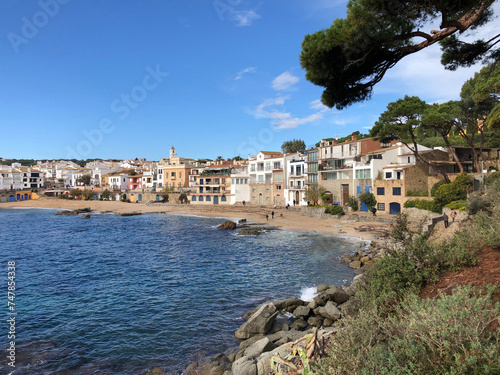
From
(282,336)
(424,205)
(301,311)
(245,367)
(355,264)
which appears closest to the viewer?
(245,367)

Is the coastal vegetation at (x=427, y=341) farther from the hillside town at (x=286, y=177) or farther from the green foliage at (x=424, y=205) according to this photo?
the hillside town at (x=286, y=177)

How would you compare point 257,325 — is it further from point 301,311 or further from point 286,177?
point 286,177

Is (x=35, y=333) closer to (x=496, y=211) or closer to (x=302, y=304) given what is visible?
(x=302, y=304)

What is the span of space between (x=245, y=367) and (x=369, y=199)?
41.1 meters

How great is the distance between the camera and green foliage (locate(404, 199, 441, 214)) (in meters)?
36.7

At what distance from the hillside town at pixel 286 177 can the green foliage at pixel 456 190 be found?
10.0 ft

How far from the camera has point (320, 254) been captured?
28.5 metres

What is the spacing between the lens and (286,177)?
226ft

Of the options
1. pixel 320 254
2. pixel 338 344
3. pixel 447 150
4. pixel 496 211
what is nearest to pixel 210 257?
pixel 320 254

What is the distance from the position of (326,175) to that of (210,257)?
3389cm

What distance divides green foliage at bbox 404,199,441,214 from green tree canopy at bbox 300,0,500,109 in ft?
88.9

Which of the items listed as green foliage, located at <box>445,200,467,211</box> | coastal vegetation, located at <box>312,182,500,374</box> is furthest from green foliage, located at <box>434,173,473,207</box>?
coastal vegetation, located at <box>312,182,500,374</box>

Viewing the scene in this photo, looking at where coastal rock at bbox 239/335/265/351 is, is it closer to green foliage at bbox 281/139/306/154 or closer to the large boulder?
the large boulder

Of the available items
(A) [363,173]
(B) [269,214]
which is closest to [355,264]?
(A) [363,173]
